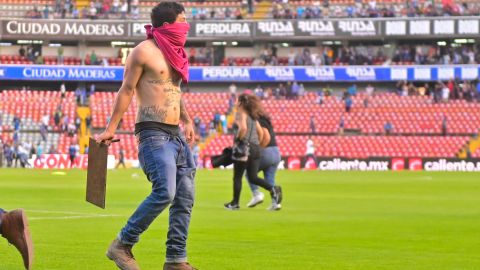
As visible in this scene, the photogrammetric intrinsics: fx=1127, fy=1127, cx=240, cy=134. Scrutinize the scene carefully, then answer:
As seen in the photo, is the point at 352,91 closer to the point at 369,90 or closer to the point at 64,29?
the point at 369,90

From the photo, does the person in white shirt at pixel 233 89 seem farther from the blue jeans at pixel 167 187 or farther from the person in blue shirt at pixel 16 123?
the blue jeans at pixel 167 187

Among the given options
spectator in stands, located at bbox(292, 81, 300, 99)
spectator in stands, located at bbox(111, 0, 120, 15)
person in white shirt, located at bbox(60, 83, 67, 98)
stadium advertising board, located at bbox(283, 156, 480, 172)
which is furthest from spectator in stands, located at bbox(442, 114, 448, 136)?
spectator in stands, located at bbox(111, 0, 120, 15)

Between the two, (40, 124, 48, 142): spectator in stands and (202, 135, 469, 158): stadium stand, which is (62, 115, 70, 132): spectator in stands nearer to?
(40, 124, 48, 142): spectator in stands

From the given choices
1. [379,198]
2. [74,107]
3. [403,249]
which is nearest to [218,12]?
[74,107]

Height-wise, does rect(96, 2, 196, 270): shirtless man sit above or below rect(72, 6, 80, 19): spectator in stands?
above

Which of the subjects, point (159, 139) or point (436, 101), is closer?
point (159, 139)

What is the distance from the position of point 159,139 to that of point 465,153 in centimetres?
5587

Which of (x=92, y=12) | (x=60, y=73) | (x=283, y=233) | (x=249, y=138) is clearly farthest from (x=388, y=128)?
(x=283, y=233)

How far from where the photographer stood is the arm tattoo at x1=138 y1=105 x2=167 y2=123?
32.3 ft

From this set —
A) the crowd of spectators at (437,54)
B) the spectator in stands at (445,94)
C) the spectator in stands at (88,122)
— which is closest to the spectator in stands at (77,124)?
the spectator in stands at (88,122)

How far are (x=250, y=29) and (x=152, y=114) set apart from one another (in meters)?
70.4

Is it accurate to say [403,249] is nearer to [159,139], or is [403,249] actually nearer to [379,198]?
[159,139]

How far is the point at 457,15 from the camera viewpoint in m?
76.6

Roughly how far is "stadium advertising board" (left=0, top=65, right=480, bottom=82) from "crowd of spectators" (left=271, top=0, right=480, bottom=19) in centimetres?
422
